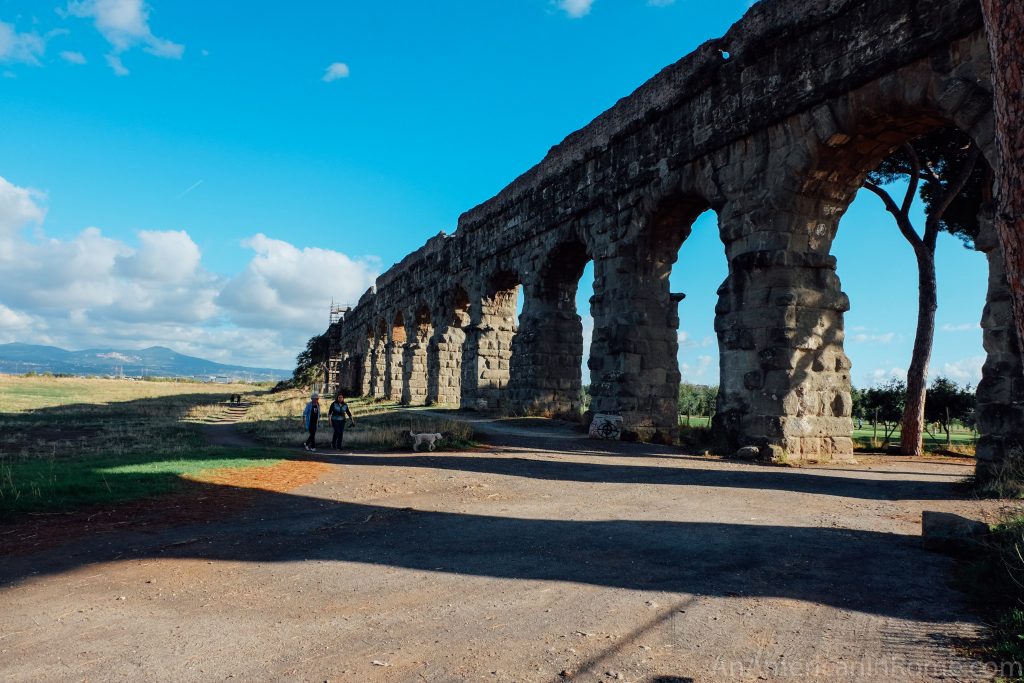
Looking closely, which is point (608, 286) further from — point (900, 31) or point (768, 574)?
point (768, 574)

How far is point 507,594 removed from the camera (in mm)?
3895

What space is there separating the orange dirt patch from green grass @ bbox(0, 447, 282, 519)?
20 centimetres

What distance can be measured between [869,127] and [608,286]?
626 cm

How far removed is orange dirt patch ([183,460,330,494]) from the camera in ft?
25.4

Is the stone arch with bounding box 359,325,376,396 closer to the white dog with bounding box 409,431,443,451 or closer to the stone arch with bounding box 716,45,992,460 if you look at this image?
the white dog with bounding box 409,431,443,451

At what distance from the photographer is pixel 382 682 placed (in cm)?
276

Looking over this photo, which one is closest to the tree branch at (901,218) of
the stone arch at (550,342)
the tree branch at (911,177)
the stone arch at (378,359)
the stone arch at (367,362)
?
the tree branch at (911,177)

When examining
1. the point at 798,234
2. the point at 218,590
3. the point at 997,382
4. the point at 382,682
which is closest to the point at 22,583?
the point at 218,590

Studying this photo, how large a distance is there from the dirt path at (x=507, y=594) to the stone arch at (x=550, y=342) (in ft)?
36.4

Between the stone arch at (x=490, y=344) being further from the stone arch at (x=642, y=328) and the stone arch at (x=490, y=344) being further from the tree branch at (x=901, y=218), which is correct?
the tree branch at (x=901, y=218)

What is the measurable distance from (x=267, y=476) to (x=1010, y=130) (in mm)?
8321

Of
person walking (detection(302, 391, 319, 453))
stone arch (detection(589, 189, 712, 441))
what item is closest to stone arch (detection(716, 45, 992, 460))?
stone arch (detection(589, 189, 712, 441))

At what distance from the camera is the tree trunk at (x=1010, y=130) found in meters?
2.69

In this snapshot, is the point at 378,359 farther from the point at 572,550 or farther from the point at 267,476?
the point at 572,550
